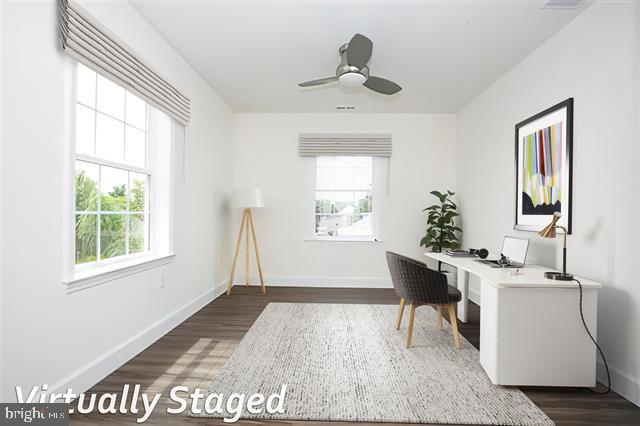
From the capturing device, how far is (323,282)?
17.8 ft

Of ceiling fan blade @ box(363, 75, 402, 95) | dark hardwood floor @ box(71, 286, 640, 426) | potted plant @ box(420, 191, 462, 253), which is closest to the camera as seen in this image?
dark hardwood floor @ box(71, 286, 640, 426)

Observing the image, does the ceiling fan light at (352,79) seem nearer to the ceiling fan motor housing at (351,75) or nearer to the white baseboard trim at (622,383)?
the ceiling fan motor housing at (351,75)

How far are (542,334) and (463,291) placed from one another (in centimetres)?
140

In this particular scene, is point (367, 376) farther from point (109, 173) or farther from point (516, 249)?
point (109, 173)

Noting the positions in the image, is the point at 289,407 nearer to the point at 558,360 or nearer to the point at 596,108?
the point at 558,360

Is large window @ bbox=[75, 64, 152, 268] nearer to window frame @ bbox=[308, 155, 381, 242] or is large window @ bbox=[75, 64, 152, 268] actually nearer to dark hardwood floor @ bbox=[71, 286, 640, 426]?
dark hardwood floor @ bbox=[71, 286, 640, 426]

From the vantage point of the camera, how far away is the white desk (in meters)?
2.21

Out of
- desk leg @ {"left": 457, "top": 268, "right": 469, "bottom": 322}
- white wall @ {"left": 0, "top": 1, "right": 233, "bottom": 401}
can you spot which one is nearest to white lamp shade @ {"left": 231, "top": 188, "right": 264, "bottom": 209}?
white wall @ {"left": 0, "top": 1, "right": 233, "bottom": 401}

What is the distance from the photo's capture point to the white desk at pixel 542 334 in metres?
2.21

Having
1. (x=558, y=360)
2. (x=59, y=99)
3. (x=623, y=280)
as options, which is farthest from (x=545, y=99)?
(x=59, y=99)

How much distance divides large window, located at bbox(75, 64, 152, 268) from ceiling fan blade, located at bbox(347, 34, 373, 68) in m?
1.81

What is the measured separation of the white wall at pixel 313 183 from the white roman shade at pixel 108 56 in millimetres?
2236

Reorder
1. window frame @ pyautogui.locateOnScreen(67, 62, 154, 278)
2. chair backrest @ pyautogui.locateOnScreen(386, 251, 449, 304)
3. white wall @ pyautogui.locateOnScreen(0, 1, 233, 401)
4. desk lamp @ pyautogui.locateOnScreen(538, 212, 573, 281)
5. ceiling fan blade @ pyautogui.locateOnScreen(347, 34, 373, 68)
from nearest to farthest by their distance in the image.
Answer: white wall @ pyautogui.locateOnScreen(0, 1, 233, 401), window frame @ pyautogui.locateOnScreen(67, 62, 154, 278), desk lamp @ pyautogui.locateOnScreen(538, 212, 573, 281), ceiling fan blade @ pyautogui.locateOnScreen(347, 34, 373, 68), chair backrest @ pyautogui.locateOnScreen(386, 251, 449, 304)

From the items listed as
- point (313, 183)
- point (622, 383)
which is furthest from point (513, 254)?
point (313, 183)
